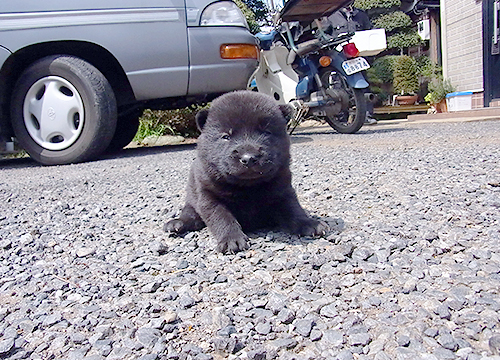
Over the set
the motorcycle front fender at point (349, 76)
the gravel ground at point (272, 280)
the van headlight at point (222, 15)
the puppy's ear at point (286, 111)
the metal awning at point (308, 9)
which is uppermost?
the metal awning at point (308, 9)

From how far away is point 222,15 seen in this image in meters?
4.86

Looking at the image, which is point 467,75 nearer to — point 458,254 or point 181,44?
point 181,44

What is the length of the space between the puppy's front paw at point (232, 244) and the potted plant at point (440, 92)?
10.0m

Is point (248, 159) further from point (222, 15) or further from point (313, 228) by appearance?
point (222, 15)

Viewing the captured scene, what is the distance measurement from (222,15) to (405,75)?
8.51 m

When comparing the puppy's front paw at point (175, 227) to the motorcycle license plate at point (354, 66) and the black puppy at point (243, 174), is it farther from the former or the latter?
the motorcycle license plate at point (354, 66)

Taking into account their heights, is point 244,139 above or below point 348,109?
above

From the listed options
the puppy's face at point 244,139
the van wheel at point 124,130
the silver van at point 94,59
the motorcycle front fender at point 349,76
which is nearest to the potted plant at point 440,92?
the motorcycle front fender at point 349,76

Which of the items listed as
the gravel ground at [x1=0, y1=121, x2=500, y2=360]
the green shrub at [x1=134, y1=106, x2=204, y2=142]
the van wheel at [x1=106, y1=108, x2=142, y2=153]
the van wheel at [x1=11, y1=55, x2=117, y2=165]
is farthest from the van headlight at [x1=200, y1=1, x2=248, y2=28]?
the green shrub at [x1=134, y1=106, x2=204, y2=142]

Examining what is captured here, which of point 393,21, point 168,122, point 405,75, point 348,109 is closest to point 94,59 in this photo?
point 348,109

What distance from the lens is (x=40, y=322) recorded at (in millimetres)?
1400

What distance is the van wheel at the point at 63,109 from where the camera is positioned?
451cm

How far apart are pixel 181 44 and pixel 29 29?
156cm

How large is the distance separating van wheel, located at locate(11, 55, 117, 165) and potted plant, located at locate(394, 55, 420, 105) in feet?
31.0
